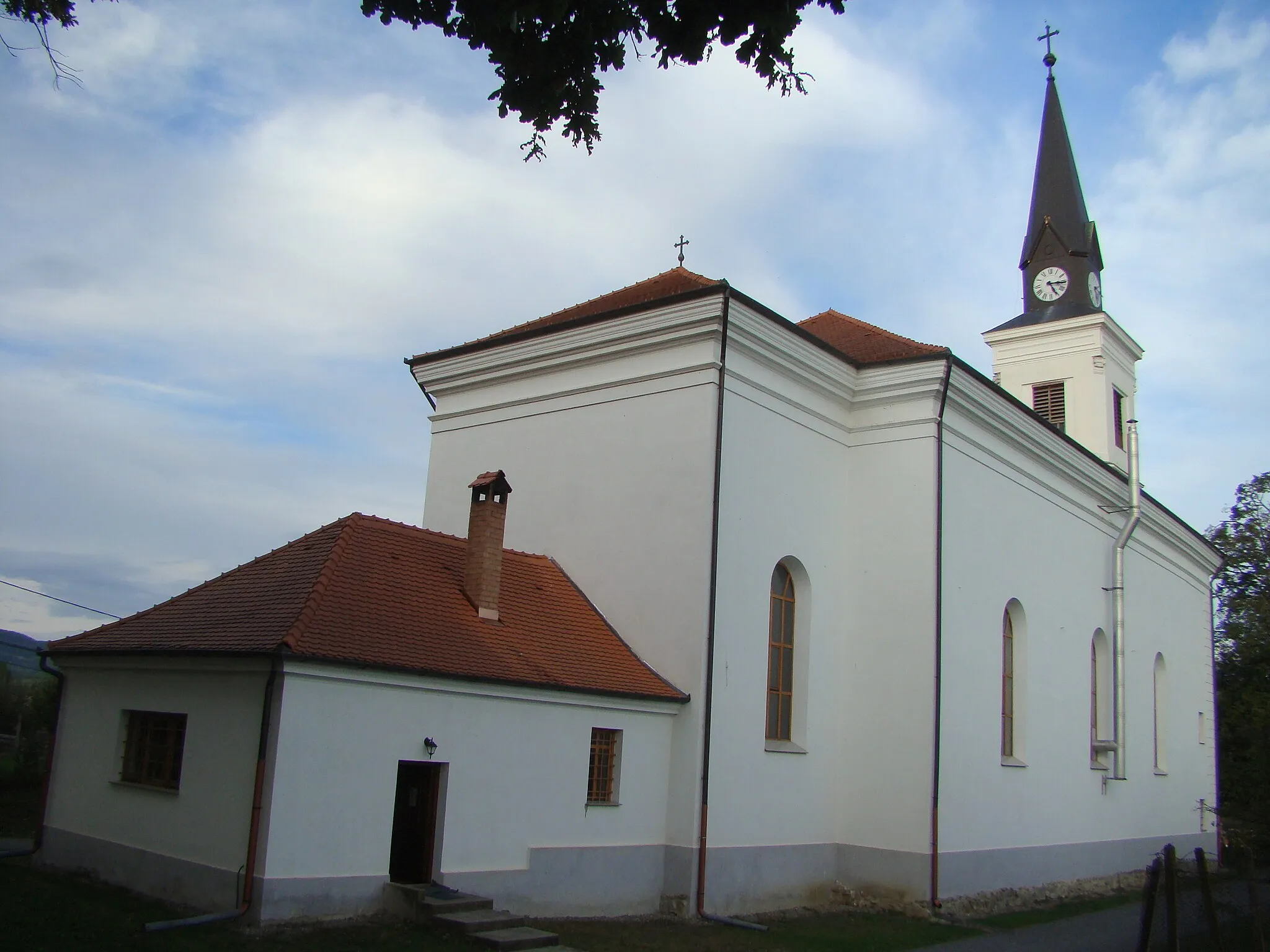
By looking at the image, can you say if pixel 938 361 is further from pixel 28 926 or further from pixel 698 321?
pixel 28 926

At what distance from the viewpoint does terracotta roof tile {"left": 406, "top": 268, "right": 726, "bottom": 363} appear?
1814 cm

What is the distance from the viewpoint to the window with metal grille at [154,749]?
41.3 feet

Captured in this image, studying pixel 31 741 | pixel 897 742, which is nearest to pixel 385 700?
pixel 897 742

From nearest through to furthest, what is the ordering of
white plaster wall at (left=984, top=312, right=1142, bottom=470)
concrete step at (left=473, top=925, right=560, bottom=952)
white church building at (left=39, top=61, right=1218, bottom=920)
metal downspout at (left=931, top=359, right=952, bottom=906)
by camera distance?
concrete step at (left=473, top=925, right=560, bottom=952) → white church building at (left=39, top=61, right=1218, bottom=920) → metal downspout at (left=931, top=359, right=952, bottom=906) → white plaster wall at (left=984, top=312, right=1142, bottom=470)

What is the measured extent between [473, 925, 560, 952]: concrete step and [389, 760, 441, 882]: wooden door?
4.62 ft

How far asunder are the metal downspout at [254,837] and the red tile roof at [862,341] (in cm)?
1080

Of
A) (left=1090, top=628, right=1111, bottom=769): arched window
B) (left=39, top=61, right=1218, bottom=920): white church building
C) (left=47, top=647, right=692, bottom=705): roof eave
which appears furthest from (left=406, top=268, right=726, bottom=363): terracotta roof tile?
(left=1090, top=628, right=1111, bottom=769): arched window

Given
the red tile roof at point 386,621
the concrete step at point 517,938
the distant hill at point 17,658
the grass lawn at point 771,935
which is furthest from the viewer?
the distant hill at point 17,658

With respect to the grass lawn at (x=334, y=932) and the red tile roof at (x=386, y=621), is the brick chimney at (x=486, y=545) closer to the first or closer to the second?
the red tile roof at (x=386, y=621)

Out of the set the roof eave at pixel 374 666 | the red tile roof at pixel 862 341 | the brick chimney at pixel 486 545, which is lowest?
the roof eave at pixel 374 666

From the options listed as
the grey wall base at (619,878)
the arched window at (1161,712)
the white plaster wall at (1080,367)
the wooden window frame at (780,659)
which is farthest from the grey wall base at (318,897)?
the arched window at (1161,712)

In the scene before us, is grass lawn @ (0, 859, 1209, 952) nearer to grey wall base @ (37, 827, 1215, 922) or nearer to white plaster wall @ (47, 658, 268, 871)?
grey wall base @ (37, 827, 1215, 922)

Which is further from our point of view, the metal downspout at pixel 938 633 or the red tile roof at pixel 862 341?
the red tile roof at pixel 862 341

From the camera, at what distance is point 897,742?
57.0 feet
